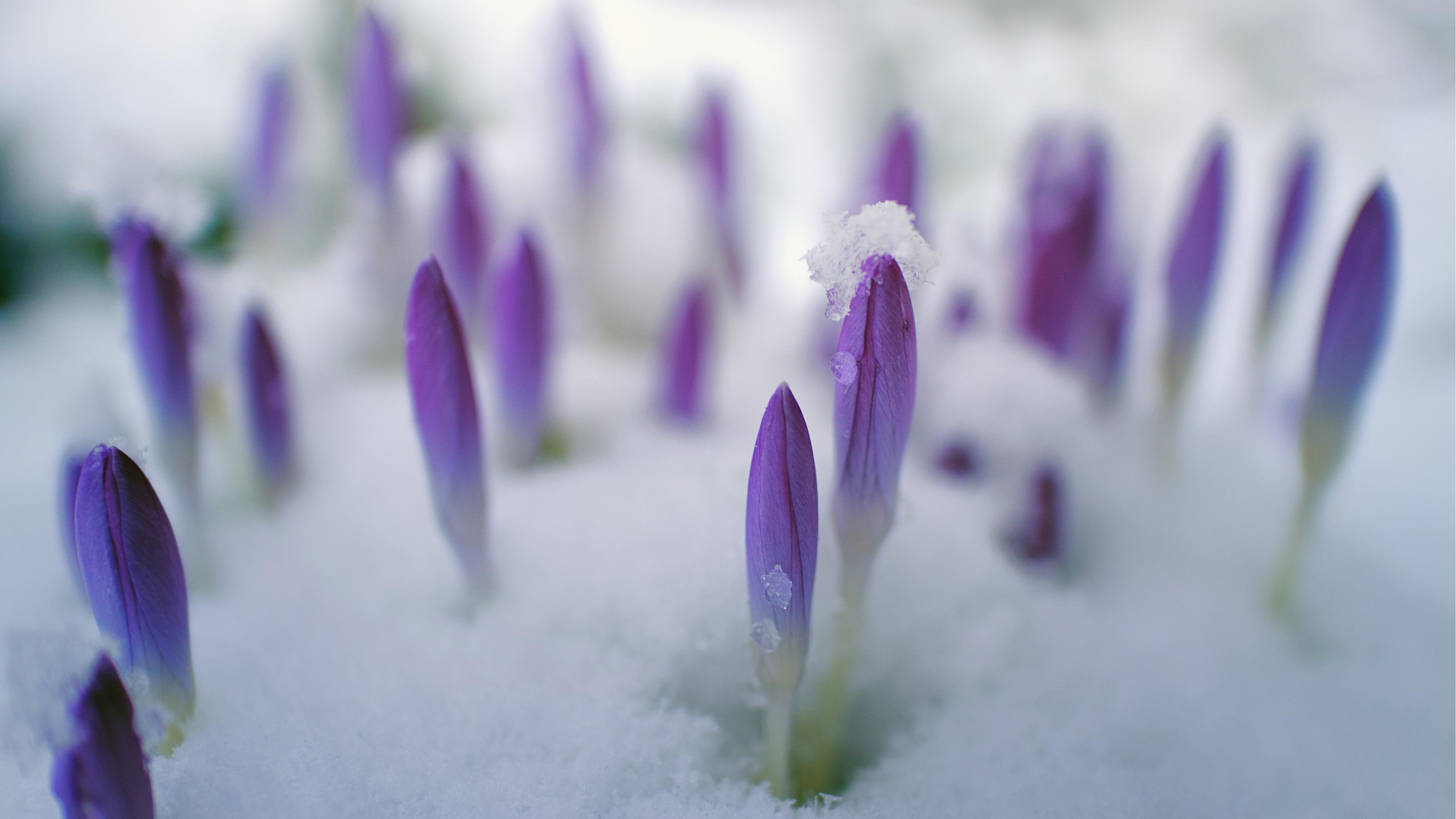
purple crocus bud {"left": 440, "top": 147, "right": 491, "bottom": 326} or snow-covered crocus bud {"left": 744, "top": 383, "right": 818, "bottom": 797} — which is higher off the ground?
purple crocus bud {"left": 440, "top": 147, "right": 491, "bottom": 326}

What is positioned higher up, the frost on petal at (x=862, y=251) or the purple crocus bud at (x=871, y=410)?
the frost on petal at (x=862, y=251)

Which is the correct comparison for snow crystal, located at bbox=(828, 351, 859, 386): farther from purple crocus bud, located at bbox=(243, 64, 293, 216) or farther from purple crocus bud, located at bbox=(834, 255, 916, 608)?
purple crocus bud, located at bbox=(243, 64, 293, 216)

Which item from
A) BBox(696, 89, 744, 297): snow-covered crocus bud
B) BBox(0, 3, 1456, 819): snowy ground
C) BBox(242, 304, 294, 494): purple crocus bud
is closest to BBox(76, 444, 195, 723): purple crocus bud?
BBox(0, 3, 1456, 819): snowy ground

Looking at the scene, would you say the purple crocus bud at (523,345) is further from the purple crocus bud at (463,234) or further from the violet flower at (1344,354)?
the violet flower at (1344,354)

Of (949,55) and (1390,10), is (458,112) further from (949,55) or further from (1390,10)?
(1390,10)

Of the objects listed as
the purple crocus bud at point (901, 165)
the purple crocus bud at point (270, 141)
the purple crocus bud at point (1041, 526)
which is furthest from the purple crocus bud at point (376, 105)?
the purple crocus bud at point (1041, 526)
